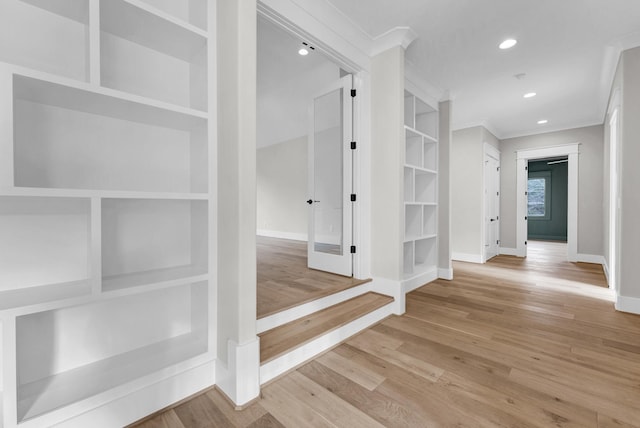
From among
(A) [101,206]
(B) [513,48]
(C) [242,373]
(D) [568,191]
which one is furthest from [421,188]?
(D) [568,191]

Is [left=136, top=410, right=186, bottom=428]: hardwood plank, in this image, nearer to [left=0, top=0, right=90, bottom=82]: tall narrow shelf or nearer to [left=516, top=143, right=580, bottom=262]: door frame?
[left=0, top=0, right=90, bottom=82]: tall narrow shelf

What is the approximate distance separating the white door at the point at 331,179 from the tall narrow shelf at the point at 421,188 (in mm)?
983

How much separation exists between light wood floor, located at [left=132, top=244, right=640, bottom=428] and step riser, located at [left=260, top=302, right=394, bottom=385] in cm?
5

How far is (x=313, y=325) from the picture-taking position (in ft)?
6.57

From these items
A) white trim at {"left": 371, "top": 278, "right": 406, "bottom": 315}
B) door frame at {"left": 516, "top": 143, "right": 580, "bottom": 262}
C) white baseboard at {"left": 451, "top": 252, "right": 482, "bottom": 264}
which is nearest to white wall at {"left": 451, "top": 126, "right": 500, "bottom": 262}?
white baseboard at {"left": 451, "top": 252, "right": 482, "bottom": 264}

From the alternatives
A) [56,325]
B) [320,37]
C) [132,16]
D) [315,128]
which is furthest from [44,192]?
[315,128]

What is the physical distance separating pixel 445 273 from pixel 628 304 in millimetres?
1744

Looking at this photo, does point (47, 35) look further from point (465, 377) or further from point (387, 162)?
point (465, 377)

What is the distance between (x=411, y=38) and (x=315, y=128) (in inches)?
52.0

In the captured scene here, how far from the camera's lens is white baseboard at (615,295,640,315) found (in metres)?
2.69

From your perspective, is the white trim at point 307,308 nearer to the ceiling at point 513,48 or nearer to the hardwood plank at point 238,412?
the hardwood plank at point 238,412

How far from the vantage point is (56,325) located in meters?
1.27

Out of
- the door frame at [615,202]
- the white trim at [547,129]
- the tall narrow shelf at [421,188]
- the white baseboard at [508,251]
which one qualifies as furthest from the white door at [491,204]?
the tall narrow shelf at [421,188]

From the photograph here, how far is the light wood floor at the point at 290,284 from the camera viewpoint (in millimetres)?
2143
